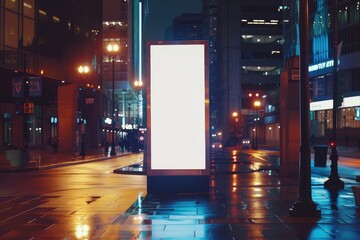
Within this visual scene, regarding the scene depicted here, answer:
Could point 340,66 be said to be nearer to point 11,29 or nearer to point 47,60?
point 47,60

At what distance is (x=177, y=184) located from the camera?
16.0m

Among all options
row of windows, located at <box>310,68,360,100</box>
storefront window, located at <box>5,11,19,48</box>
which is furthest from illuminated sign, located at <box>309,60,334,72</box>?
storefront window, located at <box>5,11,19,48</box>

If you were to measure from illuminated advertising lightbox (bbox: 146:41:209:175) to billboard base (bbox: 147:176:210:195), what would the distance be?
384mm

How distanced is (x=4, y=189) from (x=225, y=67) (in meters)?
112

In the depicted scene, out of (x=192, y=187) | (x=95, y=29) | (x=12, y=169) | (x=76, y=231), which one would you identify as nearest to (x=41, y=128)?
(x=95, y=29)

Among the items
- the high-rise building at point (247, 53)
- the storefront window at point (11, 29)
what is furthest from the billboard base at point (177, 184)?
the high-rise building at point (247, 53)

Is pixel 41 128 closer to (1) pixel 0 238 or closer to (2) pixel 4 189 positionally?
(2) pixel 4 189

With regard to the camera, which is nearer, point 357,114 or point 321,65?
point 357,114

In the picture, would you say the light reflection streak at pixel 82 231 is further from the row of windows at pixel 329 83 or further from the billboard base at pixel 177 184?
the row of windows at pixel 329 83

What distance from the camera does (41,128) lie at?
241 feet

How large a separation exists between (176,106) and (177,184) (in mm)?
2384

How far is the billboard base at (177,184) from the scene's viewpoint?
1600cm

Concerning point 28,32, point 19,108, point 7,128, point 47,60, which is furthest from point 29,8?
point 19,108

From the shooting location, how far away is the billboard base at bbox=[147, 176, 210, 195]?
52.5 feet
